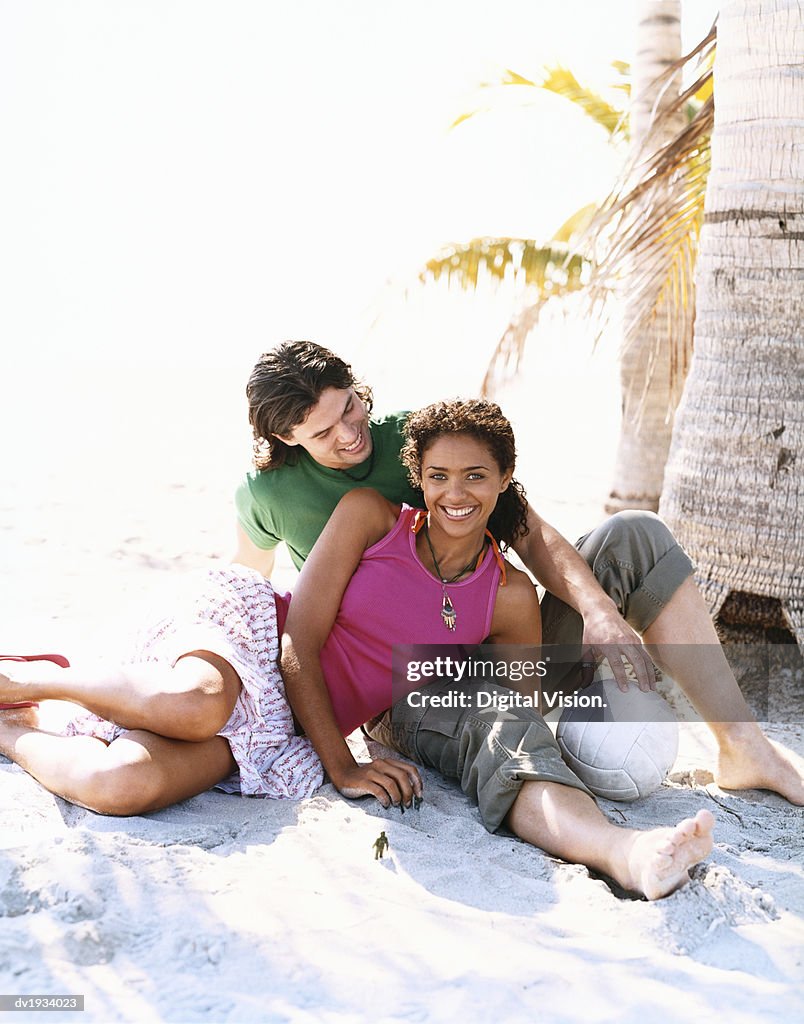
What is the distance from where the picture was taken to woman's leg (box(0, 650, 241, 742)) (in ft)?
9.46

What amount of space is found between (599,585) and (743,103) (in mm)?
2358

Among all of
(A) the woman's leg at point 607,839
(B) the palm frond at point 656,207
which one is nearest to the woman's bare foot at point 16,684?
(A) the woman's leg at point 607,839

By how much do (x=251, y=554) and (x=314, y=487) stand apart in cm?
50

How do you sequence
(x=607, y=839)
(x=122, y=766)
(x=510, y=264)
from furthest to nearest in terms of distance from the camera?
(x=510, y=264), (x=122, y=766), (x=607, y=839)

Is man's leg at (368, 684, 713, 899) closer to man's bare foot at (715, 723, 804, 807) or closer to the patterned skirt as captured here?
the patterned skirt

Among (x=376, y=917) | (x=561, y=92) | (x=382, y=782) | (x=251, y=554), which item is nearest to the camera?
(x=376, y=917)

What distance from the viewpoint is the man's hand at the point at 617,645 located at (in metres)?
3.04

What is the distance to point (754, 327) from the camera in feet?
14.2

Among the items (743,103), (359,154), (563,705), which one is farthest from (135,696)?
(359,154)

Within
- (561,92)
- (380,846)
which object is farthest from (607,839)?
(561,92)

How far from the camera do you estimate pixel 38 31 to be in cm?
2502

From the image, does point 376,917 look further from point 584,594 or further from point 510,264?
point 510,264

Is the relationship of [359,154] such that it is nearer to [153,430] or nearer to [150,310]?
[150,310]

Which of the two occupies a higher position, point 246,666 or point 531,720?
point 246,666
